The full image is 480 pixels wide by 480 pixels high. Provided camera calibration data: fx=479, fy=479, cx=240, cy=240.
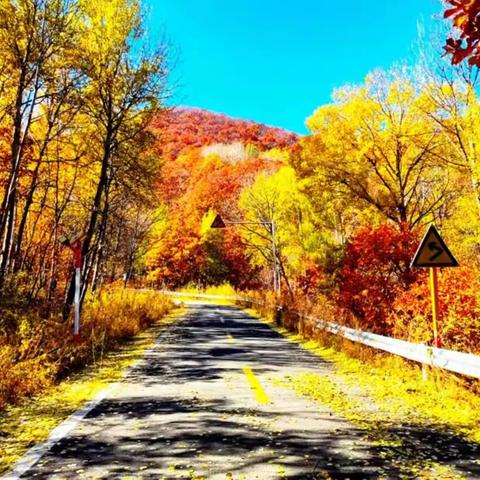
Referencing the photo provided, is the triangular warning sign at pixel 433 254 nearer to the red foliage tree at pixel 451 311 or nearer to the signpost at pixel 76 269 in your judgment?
the red foliage tree at pixel 451 311

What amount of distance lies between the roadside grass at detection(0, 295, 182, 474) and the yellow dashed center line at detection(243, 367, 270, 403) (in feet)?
8.08

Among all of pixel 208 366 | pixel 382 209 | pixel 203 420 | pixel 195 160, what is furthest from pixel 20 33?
pixel 195 160

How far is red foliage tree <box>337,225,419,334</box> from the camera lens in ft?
47.1

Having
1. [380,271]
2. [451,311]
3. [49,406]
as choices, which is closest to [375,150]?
[380,271]

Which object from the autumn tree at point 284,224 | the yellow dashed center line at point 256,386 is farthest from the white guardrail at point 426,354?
the autumn tree at point 284,224

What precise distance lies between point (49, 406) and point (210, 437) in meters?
2.96

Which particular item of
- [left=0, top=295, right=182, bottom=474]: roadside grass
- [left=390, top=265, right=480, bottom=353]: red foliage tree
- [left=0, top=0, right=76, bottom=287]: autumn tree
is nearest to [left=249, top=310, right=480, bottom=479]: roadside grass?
[left=390, top=265, right=480, bottom=353]: red foliage tree

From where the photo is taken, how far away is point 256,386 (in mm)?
8047

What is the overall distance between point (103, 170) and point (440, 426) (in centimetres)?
1301

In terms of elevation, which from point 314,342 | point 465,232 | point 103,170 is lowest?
point 314,342

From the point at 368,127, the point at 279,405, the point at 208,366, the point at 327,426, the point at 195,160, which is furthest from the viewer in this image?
the point at 195,160

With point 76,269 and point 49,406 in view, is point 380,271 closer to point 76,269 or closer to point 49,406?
point 76,269

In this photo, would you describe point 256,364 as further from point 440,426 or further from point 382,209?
point 382,209

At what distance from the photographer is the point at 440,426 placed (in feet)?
18.9
